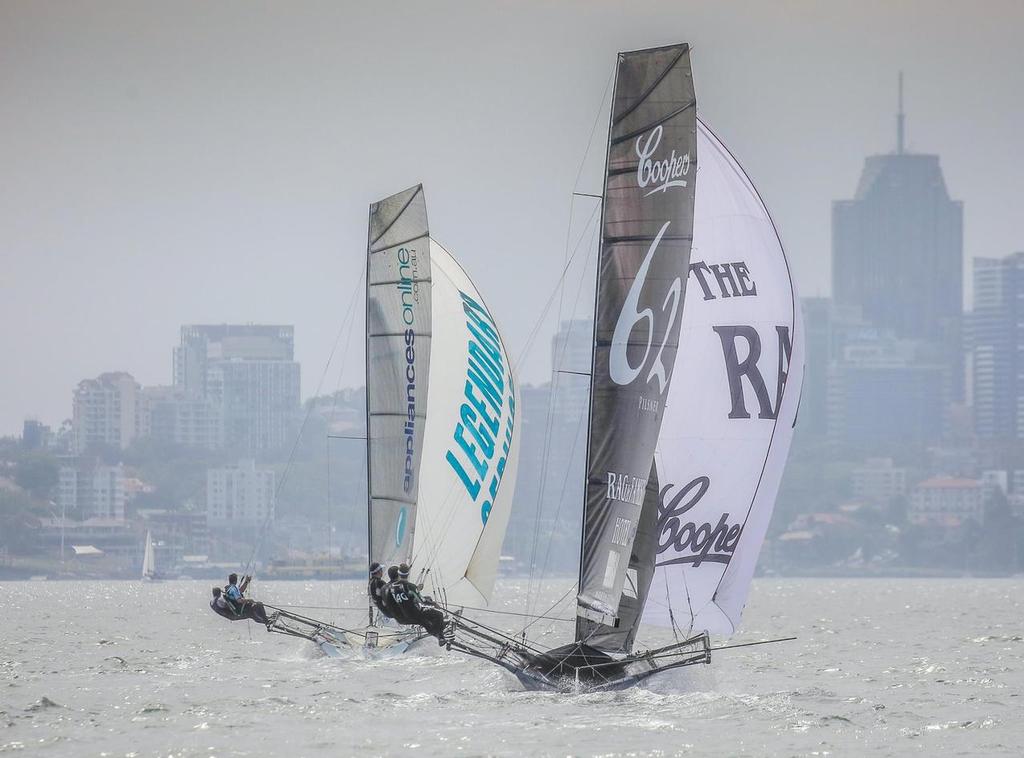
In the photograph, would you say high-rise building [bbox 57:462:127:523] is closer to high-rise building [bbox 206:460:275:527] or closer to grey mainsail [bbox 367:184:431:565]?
high-rise building [bbox 206:460:275:527]

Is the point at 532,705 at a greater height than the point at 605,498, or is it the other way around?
the point at 605,498

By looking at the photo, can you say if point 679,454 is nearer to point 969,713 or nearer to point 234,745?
point 969,713

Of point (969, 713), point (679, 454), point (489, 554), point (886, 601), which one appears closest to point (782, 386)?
point (679, 454)

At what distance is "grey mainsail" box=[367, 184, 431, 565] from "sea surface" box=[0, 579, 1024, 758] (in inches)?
93.1

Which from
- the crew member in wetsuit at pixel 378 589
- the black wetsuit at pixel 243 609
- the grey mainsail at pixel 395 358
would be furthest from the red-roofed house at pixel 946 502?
the crew member in wetsuit at pixel 378 589

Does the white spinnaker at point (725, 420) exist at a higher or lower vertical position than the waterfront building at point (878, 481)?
higher

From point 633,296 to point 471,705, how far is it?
17.9ft

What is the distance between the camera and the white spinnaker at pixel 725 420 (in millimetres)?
22672

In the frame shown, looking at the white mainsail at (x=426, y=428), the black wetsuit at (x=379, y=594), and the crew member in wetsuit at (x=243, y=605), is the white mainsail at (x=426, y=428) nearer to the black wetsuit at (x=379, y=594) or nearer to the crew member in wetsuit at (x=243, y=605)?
A: the crew member in wetsuit at (x=243, y=605)

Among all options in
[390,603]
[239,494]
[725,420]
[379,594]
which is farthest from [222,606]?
[239,494]

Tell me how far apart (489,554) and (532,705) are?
704cm

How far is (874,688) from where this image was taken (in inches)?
1061

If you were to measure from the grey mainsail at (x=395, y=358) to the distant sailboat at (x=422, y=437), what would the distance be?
0.05 ft

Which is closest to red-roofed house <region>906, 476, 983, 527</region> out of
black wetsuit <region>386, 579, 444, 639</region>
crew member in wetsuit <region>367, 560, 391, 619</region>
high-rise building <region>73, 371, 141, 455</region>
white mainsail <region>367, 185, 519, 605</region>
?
high-rise building <region>73, 371, 141, 455</region>
